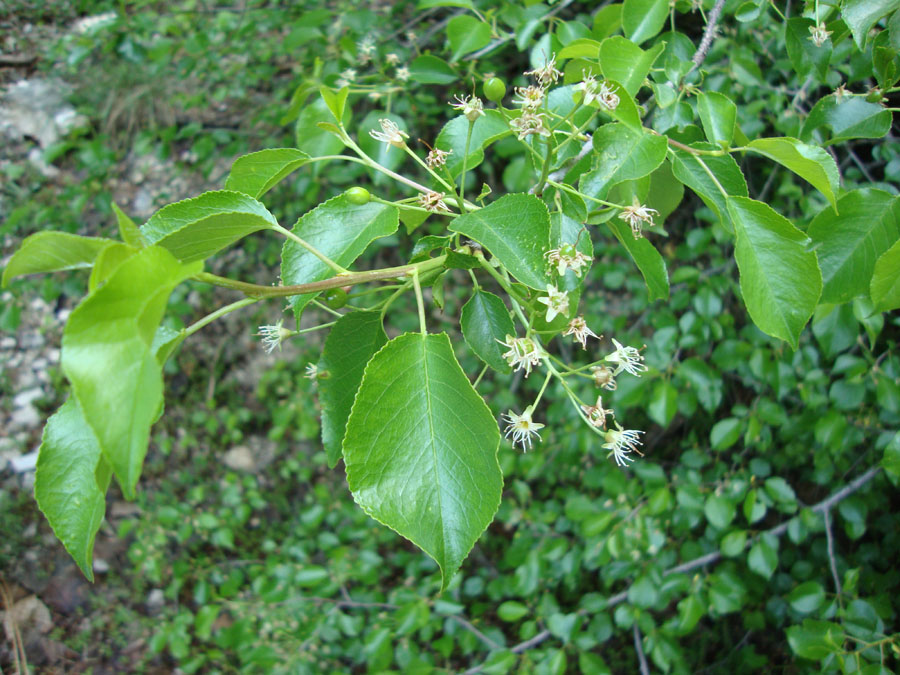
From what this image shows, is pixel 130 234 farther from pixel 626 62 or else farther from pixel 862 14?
pixel 862 14

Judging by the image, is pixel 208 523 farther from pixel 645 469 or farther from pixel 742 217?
pixel 742 217

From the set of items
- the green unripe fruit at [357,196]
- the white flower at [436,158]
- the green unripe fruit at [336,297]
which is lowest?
the green unripe fruit at [336,297]

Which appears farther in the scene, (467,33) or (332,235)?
(467,33)

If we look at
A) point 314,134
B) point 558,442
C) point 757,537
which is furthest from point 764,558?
point 314,134

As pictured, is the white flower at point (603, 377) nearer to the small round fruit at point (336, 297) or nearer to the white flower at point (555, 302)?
the white flower at point (555, 302)

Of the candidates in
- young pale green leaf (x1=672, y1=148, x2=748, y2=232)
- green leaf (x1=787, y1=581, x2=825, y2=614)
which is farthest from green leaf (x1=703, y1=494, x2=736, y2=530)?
young pale green leaf (x1=672, y1=148, x2=748, y2=232)

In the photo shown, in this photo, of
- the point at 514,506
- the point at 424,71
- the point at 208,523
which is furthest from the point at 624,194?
the point at 208,523

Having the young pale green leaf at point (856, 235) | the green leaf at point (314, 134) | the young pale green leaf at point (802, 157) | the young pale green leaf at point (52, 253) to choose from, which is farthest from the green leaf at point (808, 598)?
the young pale green leaf at point (52, 253)
